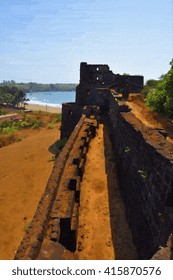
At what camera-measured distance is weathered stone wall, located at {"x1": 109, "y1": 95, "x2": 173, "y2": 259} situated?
6.32 metres

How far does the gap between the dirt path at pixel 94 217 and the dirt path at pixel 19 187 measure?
4.26 m

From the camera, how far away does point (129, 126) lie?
1131cm

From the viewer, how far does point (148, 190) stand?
25.2 ft

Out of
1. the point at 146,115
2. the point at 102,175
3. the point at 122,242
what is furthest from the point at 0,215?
the point at 146,115

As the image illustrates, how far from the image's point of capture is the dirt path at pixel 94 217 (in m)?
8.40

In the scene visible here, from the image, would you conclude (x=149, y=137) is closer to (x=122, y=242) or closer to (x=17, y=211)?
(x=122, y=242)

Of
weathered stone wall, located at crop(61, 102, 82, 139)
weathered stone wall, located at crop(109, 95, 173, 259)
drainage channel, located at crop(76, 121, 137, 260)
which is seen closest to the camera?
weathered stone wall, located at crop(109, 95, 173, 259)

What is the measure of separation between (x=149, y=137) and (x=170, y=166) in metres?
2.57

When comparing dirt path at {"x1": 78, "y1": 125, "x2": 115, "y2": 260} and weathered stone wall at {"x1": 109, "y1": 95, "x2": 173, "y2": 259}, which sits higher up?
weathered stone wall at {"x1": 109, "y1": 95, "x2": 173, "y2": 259}

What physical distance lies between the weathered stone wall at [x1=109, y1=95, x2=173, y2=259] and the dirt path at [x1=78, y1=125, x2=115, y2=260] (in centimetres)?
90

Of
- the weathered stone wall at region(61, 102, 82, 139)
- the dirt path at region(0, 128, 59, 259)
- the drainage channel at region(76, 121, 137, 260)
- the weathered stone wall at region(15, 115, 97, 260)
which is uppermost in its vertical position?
the weathered stone wall at region(61, 102, 82, 139)

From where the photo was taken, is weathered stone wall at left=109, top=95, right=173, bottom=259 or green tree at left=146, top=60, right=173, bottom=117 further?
green tree at left=146, top=60, right=173, bottom=117

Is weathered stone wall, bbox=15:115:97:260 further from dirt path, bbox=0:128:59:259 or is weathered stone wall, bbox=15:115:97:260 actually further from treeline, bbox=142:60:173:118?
treeline, bbox=142:60:173:118

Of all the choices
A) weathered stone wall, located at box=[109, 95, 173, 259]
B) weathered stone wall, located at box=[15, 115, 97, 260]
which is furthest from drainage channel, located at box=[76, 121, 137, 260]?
weathered stone wall, located at box=[15, 115, 97, 260]
